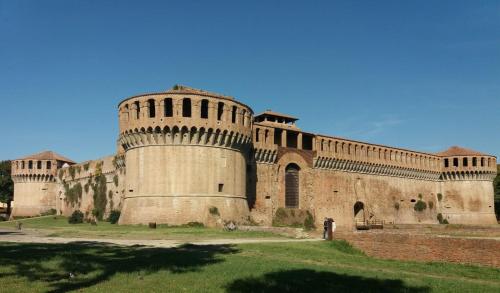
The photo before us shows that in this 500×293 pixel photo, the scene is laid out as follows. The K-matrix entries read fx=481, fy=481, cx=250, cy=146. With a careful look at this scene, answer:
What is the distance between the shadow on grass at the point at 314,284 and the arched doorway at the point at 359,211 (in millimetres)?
40681

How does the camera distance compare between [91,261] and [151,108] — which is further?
[151,108]

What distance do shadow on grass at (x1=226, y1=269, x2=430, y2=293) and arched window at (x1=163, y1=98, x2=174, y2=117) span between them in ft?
80.5

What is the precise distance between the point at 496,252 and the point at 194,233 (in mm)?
16353

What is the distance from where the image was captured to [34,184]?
62156 millimetres

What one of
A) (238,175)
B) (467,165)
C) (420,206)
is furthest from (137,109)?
(467,165)

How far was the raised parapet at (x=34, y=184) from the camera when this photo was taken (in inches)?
2434

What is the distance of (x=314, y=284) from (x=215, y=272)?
3.03 meters

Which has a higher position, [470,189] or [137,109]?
[137,109]

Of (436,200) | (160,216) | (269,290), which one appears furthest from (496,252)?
(436,200)

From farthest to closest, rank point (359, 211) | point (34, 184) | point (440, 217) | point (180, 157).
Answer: point (34, 184), point (440, 217), point (359, 211), point (180, 157)

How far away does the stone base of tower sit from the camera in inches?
1369

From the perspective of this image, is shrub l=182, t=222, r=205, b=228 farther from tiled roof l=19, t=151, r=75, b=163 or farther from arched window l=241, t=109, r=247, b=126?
tiled roof l=19, t=151, r=75, b=163

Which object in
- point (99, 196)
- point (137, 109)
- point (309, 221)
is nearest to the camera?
point (137, 109)

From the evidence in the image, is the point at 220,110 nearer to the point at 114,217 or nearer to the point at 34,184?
the point at 114,217
